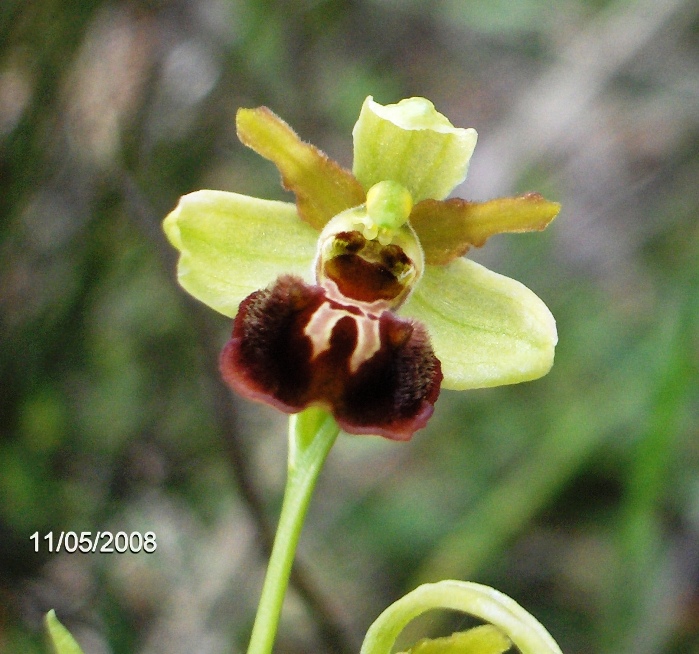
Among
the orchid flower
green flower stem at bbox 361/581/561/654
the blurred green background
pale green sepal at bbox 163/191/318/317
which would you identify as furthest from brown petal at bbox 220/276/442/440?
the blurred green background

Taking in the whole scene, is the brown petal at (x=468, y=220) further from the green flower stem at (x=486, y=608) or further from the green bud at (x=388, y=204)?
the green flower stem at (x=486, y=608)

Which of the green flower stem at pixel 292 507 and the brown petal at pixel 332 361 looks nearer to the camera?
the green flower stem at pixel 292 507

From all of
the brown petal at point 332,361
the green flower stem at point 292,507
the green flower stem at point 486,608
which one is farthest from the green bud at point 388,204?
the green flower stem at point 486,608

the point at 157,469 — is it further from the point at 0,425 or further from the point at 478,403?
the point at 478,403

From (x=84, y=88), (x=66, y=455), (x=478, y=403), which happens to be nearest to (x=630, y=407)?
(x=478, y=403)

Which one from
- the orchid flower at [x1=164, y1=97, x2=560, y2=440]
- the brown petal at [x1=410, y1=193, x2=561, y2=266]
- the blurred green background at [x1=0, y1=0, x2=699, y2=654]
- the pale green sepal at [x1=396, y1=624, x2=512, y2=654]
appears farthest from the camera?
the blurred green background at [x1=0, y1=0, x2=699, y2=654]

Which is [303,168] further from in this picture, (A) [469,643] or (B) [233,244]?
(A) [469,643]

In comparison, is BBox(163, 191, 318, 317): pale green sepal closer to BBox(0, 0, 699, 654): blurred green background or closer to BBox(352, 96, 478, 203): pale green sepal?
BBox(352, 96, 478, 203): pale green sepal

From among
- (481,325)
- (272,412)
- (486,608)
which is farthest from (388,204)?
(272,412)
